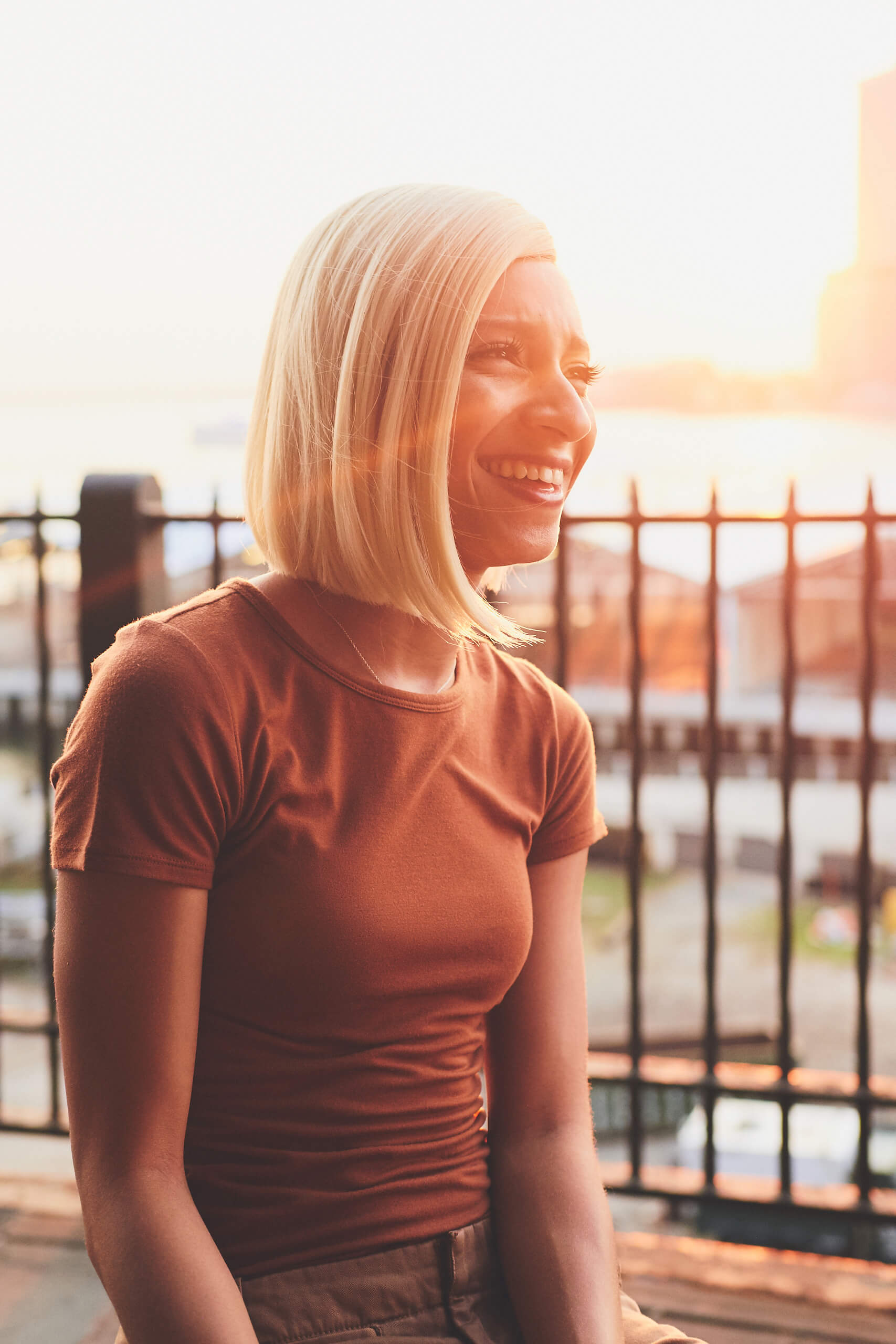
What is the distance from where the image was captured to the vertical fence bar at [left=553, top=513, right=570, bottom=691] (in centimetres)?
280

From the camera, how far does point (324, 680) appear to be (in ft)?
4.02

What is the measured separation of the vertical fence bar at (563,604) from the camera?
9.20 ft

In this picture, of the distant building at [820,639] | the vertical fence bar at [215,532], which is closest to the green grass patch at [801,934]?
the distant building at [820,639]

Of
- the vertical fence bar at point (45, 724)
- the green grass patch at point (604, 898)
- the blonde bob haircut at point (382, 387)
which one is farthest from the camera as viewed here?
the green grass patch at point (604, 898)

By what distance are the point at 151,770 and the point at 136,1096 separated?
0.30 m

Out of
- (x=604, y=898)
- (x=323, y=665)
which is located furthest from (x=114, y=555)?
(x=604, y=898)

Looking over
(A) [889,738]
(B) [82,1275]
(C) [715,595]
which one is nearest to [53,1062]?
(B) [82,1275]

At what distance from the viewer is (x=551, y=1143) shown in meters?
1.38

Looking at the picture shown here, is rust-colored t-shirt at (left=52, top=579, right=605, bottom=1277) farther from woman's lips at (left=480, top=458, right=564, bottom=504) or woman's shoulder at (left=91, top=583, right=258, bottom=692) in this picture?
woman's lips at (left=480, top=458, right=564, bottom=504)

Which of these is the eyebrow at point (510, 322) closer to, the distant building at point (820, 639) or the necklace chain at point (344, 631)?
the necklace chain at point (344, 631)

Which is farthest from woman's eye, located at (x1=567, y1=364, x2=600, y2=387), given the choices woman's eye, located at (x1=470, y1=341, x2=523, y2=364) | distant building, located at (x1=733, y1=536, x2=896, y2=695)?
distant building, located at (x1=733, y1=536, x2=896, y2=695)

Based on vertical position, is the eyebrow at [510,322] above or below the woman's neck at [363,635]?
above

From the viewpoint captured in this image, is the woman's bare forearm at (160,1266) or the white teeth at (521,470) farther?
the white teeth at (521,470)

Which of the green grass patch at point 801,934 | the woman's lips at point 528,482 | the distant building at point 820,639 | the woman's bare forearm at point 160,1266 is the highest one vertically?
the woman's lips at point 528,482
